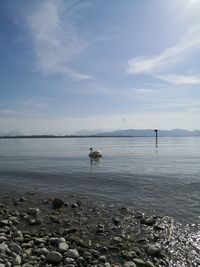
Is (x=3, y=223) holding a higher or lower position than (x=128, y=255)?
higher

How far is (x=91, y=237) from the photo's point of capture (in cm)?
1479

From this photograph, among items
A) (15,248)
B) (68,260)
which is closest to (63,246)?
(68,260)

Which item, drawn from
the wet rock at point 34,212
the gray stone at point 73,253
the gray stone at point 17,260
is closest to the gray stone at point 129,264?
the gray stone at point 73,253

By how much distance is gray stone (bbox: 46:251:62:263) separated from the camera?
11578 mm

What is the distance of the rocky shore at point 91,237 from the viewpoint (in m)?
11.9

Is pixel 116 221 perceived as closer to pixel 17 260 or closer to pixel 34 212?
pixel 34 212

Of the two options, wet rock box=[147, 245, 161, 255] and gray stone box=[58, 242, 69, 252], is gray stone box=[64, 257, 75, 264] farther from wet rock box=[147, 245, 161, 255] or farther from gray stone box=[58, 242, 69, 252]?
wet rock box=[147, 245, 161, 255]

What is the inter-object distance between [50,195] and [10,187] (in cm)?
588

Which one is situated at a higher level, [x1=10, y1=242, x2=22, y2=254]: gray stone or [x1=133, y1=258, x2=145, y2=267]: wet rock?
[x1=10, y1=242, x2=22, y2=254]: gray stone

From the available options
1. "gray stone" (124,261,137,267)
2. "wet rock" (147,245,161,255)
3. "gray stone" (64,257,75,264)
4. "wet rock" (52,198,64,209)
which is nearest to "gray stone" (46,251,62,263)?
"gray stone" (64,257,75,264)

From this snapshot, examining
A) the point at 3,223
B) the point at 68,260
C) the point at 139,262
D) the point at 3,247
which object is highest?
the point at 3,247

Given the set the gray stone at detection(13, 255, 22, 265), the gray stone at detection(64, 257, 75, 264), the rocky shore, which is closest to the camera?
the gray stone at detection(13, 255, 22, 265)

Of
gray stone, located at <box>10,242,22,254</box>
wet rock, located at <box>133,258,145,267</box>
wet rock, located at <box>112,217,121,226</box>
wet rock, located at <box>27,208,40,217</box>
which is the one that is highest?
gray stone, located at <box>10,242,22,254</box>

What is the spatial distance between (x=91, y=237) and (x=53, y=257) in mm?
3425
